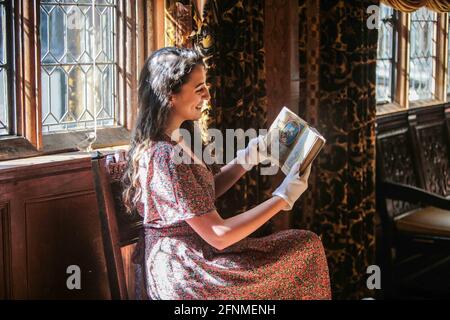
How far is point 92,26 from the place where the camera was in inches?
130

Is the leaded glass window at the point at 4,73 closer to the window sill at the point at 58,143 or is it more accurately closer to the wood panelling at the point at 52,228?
the window sill at the point at 58,143

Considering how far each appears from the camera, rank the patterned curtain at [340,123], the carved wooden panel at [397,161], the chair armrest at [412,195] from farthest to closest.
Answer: the carved wooden panel at [397,161]
the chair armrest at [412,195]
the patterned curtain at [340,123]

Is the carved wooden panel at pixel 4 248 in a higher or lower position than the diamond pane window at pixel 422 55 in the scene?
lower

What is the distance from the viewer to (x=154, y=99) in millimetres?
2635

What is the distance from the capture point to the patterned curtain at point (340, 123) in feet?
12.8

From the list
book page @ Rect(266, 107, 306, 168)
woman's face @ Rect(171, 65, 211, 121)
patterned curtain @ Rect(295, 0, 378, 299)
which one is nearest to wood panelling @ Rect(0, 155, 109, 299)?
woman's face @ Rect(171, 65, 211, 121)

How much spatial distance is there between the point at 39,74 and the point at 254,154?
0.86 meters

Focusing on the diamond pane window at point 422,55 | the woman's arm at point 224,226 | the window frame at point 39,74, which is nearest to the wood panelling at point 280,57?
the window frame at point 39,74

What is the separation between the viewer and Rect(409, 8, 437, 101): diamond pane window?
5.39 m

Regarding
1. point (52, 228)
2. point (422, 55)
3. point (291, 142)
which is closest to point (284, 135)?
point (291, 142)

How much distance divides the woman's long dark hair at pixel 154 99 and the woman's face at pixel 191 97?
18 millimetres

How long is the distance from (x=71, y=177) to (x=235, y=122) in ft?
2.51

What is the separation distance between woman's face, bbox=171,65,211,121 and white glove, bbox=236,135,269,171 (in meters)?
0.35

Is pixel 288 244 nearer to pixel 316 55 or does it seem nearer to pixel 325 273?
pixel 325 273
